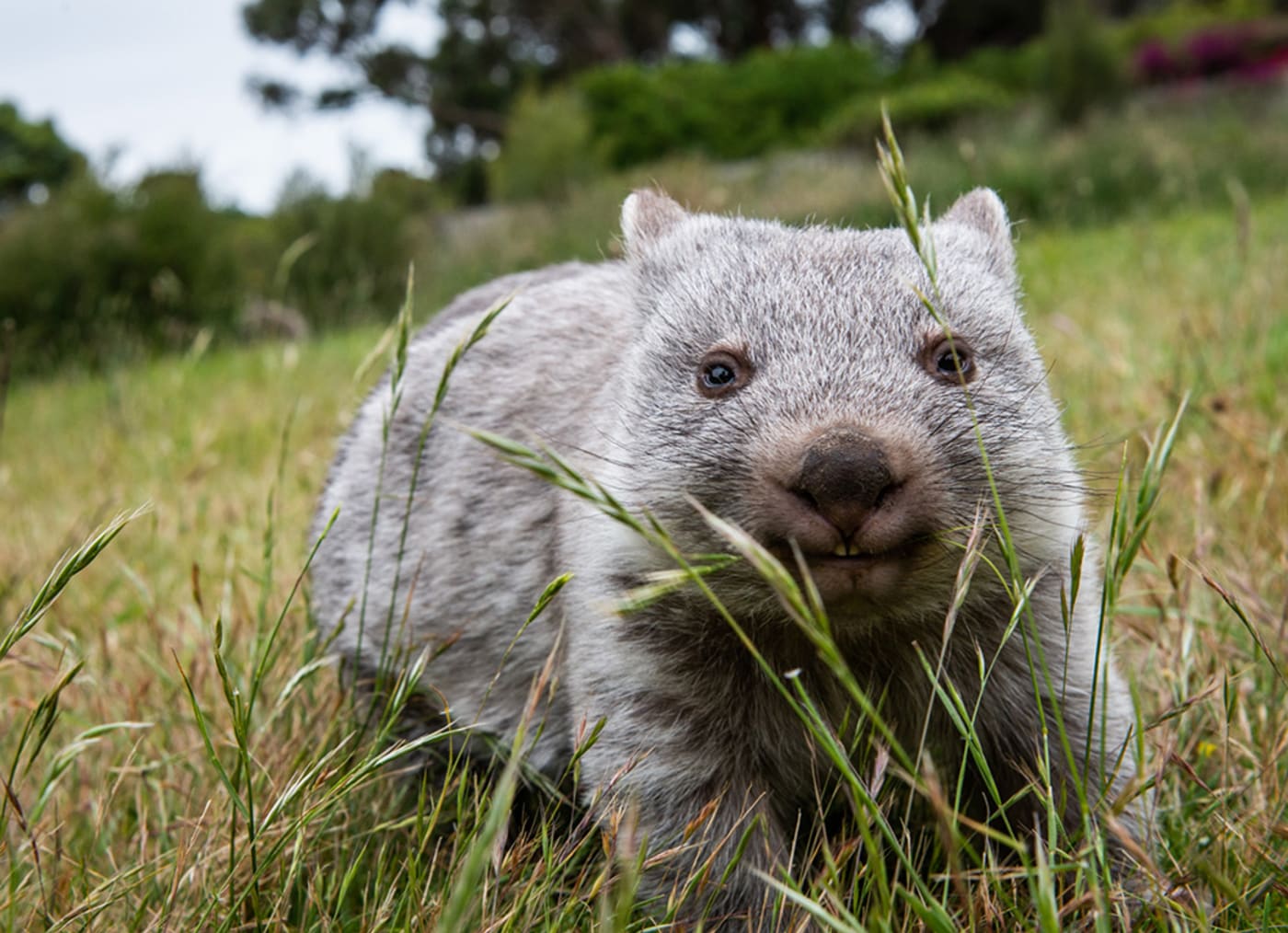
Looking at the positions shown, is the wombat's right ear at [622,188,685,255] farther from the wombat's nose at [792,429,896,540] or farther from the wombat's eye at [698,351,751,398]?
the wombat's nose at [792,429,896,540]

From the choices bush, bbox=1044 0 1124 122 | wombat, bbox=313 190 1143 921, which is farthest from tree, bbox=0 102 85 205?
wombat, bbox=313 190 1143 921

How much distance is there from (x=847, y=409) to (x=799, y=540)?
24cm

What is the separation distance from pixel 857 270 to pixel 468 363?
1335mm

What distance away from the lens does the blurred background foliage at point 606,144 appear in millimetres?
13023

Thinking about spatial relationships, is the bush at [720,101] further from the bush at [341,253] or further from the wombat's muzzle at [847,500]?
the wombat's muzzle at [847,500]

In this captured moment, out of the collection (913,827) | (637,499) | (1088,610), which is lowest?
(913,827)

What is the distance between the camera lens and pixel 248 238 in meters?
16.3

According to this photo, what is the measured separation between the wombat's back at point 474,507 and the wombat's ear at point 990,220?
2.65ft

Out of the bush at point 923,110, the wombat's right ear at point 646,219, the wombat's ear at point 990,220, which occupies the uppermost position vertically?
the bush at point 923,110

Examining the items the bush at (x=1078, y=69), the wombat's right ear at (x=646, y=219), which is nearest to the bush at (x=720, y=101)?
the bush at (x=1078, y=69)

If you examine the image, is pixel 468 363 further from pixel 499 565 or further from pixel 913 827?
pixel 913 827

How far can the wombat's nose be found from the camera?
168 cm

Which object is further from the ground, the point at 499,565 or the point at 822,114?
the point at 822,114

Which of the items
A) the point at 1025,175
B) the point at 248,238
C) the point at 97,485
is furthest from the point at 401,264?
the point at 97,485
